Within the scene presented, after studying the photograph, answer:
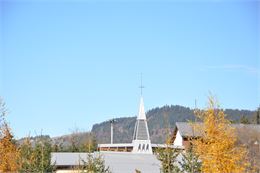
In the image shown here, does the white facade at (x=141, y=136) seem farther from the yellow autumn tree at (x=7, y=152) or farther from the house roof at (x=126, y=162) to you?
the yellow autumn tree at (x=7, y=152)

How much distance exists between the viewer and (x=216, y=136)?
41.9ft

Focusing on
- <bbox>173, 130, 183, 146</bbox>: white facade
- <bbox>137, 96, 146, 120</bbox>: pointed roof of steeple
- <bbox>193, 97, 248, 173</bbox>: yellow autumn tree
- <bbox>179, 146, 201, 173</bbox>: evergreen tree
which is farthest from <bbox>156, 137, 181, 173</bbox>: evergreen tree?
<bbox>173, 130, 183, 146</bbox>: white facade

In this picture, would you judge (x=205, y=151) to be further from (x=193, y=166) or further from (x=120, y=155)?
(x=120, y=155)

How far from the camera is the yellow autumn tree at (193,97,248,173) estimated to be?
40.0 ft

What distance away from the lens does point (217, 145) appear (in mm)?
12430

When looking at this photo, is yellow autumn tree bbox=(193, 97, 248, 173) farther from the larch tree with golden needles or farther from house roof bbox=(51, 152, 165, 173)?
house roof bbox=(51, 152, 165, 173)

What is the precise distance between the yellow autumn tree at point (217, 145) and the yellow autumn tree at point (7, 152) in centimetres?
586

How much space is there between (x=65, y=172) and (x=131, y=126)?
101262mm

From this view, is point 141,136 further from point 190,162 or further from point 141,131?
point 190,162

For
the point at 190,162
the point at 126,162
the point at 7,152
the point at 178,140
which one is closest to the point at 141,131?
the point at 178,140

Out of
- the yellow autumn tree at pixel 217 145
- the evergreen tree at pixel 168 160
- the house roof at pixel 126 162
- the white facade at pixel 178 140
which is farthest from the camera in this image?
the white facade at pixel 178 140

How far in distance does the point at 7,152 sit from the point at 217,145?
701cm

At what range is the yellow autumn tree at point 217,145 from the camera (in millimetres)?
12203

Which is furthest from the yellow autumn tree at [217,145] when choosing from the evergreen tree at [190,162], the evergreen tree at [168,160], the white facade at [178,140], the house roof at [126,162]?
the white facade at [178,140]
